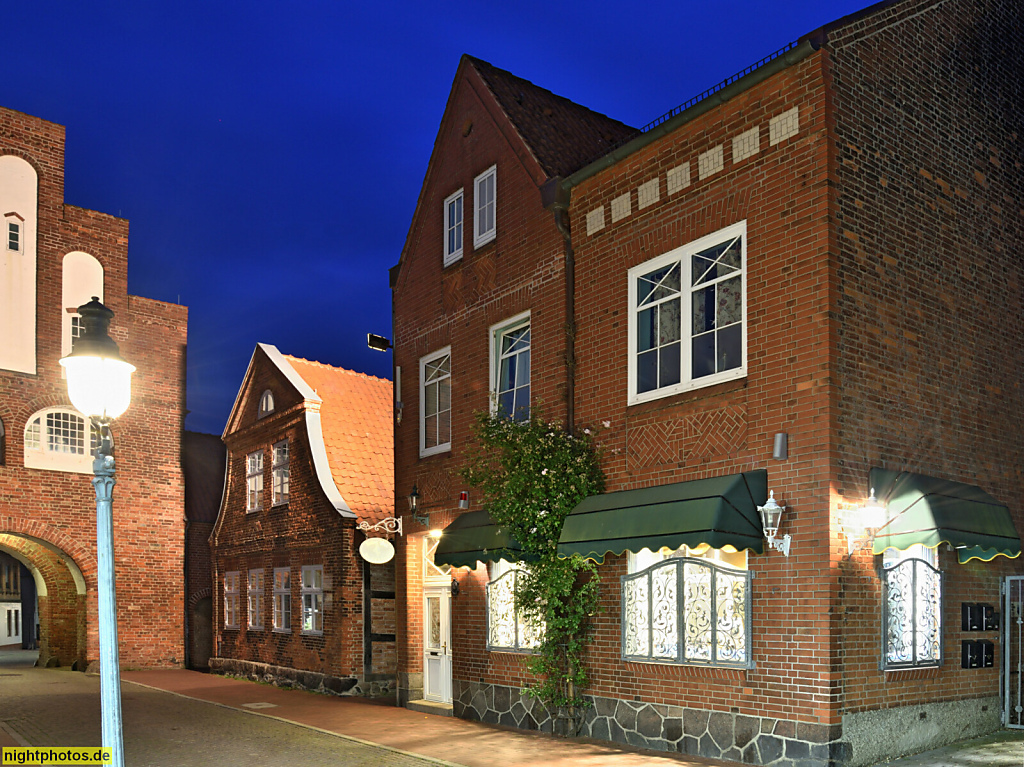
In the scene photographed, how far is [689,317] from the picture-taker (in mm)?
11727

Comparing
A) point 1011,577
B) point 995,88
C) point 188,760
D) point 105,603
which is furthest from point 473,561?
point 995,88

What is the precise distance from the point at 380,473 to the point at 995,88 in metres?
14.0

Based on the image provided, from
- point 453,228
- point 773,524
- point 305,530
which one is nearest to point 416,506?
point 453,228

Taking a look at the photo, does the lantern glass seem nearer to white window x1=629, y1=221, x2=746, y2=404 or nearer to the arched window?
white window x1=629, y1=221, x2=746, y2=404

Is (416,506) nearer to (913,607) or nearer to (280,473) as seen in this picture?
(280,473)

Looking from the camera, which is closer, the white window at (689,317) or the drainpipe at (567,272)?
the white window at (689,317)

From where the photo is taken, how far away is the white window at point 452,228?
54.8ft

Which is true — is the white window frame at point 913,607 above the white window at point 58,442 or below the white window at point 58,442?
below

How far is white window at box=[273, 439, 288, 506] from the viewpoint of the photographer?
893 inches

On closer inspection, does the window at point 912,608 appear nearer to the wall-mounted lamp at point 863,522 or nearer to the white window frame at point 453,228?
the wall-mounted lamp at point 863,522

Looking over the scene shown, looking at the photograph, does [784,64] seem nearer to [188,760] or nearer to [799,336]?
[799,336]

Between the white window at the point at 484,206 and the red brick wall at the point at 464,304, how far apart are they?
13cm

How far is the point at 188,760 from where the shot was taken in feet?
38.3

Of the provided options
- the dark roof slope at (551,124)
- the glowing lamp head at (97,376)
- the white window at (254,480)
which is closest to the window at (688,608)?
the dark roof slope at (551,124)
